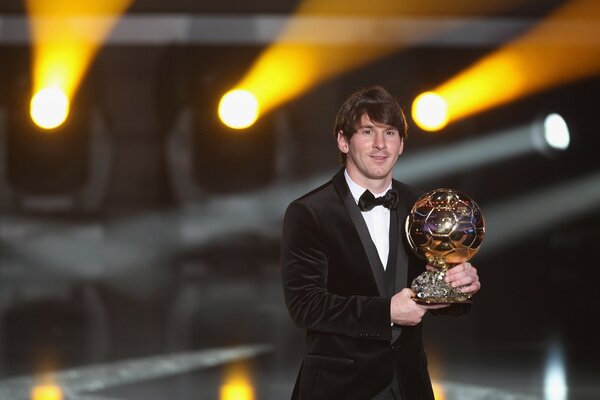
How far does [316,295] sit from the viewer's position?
1.79m

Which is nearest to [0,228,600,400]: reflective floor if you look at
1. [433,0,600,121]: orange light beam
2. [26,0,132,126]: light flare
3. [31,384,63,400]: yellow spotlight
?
[31,384,63,400]: yellow spotlight

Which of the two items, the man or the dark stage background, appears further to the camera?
the dark stage background

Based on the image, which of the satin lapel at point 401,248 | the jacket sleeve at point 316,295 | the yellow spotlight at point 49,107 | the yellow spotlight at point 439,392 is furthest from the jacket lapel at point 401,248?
the yellow spotlight at point 49,107

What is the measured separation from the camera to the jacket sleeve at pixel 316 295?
5.72ft

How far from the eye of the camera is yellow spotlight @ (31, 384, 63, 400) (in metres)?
4.64

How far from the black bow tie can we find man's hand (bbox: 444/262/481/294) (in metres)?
0.20

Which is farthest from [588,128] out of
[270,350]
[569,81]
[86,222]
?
[86,222]

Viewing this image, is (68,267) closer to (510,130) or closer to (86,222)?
(86,222)

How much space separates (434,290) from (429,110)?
6622 millimetres

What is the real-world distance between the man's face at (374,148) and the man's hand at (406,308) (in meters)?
0.27

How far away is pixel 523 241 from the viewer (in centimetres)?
849

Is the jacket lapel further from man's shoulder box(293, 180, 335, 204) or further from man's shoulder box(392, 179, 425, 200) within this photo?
man's shoulder box(293, 180, 335, 204)

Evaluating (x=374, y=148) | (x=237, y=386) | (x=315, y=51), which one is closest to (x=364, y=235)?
(x=374, y=148)

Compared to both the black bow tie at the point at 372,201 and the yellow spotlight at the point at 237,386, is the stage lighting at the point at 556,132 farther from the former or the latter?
the black bow tie at the point at 372,201
